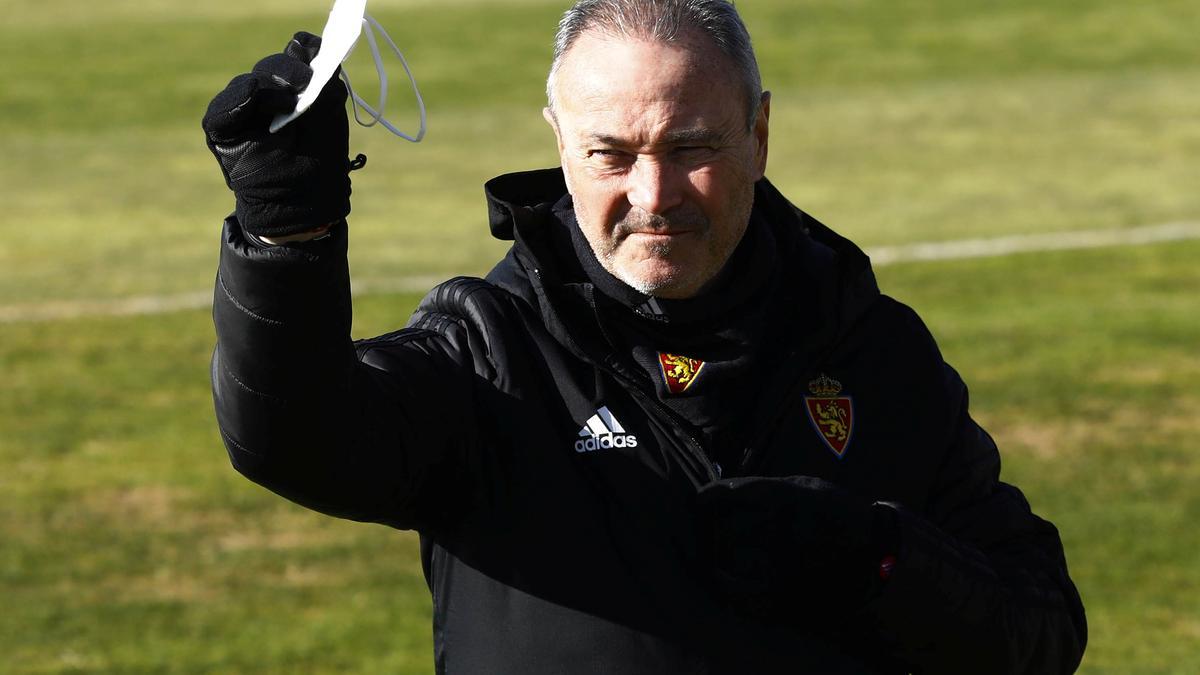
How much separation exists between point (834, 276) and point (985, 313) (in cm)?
921

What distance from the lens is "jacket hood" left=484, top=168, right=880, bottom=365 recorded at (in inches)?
123

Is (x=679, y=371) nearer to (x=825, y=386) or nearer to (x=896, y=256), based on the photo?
(x=825, y=386)

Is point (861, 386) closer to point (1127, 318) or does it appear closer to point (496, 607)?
point (496, 607)

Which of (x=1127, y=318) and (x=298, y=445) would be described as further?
(x=1127, y=318)

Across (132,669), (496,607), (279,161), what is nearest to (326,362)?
(279,161)

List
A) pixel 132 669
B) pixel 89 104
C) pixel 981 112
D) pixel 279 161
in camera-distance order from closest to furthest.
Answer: pixel 279 161
pixel 132 669
pixel 981 112
pixel 89 104

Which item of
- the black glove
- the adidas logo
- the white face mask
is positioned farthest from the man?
the white face mask

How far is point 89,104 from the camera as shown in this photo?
22.4 m

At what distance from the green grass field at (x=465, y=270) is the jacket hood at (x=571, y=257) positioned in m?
4.35

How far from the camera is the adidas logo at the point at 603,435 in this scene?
305cm

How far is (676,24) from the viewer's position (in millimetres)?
3041

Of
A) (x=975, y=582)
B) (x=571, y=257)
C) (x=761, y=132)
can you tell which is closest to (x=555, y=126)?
(x=571, y=257)

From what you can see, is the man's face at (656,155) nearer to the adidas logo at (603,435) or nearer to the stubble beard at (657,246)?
the stubble beard at (657,246)

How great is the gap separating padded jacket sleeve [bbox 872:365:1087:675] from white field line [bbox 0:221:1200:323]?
989 centimetres
